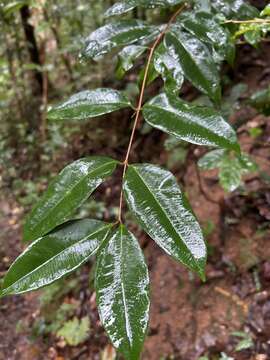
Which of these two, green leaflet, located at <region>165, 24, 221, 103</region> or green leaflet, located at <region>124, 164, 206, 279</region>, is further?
green leaflet, located at <region>165, 24, 221, 103</region>

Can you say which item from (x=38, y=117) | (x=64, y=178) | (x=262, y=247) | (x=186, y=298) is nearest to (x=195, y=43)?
(x=64, y=178)

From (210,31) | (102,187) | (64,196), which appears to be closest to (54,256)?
(64,196)

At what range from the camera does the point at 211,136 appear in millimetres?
770

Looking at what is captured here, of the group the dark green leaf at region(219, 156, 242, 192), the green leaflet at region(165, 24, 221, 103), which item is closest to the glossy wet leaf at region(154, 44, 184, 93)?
the green leaflet at region(165, 24, 221, 103)

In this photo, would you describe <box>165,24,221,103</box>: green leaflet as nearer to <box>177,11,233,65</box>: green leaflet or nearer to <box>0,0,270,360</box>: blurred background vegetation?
<box>177,11,233,65</box>: green leaflet

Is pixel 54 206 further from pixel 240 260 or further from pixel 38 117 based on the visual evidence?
pixel 38 117

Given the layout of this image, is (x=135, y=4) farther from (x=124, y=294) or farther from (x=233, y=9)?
(x=124, y=294)

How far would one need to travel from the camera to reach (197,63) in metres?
0.98

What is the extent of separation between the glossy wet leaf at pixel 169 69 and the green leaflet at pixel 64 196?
291 millimetres

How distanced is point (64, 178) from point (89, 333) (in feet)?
6.13

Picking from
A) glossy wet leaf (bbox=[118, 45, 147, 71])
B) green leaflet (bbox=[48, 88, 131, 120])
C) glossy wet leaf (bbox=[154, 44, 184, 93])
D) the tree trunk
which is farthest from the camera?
the tree trunk

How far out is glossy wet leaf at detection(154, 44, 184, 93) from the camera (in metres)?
0.98

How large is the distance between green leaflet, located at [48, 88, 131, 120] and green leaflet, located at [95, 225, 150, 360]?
0.30 m

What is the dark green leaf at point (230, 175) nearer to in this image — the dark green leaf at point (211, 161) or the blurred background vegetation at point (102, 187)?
the dark green leaf at point (211, 161)
